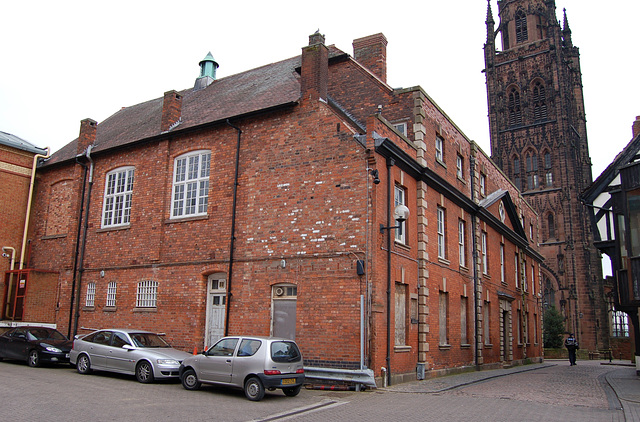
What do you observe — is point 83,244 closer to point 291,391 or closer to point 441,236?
point 291,391

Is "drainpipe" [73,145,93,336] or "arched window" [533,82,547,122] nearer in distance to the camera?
"drainpipe" [73,145,93,336]

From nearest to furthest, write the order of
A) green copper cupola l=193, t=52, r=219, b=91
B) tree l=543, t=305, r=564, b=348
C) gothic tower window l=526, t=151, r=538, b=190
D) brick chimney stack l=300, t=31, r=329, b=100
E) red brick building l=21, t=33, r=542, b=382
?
red brick building l=21, t=33, r=542, b=382
brick chimney stack l=300, t=31, r=329, b=100
green copper cupola l=193, t=52, r=219, b=91
tree l=543, t=305, r=564, b=348
gothic tower window l=526, t=151, r=538, b=190

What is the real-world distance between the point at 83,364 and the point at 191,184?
22.4 feet

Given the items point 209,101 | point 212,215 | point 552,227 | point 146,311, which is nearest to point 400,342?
point 212,215

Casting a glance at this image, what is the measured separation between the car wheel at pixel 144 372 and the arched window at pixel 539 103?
225ft

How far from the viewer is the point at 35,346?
1659 cm

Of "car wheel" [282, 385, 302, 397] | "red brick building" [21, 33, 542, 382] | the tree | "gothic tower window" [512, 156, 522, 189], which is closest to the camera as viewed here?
"car wheel" [282, 385, 302, 397]

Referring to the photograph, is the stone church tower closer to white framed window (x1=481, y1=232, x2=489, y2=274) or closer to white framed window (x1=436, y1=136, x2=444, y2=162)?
white framed window (x1=481, y1=232, x2=489, y2=274)

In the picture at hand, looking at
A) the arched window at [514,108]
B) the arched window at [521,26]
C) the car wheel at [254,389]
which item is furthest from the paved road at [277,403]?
the arched window at [521,26]

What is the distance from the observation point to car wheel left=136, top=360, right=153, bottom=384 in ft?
45.8

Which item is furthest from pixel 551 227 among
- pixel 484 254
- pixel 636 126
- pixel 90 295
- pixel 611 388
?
pixel 90 295

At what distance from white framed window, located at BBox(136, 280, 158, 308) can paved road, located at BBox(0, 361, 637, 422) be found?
3.73 meters

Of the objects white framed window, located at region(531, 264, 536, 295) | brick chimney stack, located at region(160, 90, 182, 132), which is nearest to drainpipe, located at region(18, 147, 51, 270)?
brick chimney stack, located at region(160, 90, 182, 132)

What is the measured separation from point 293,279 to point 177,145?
730 cm
